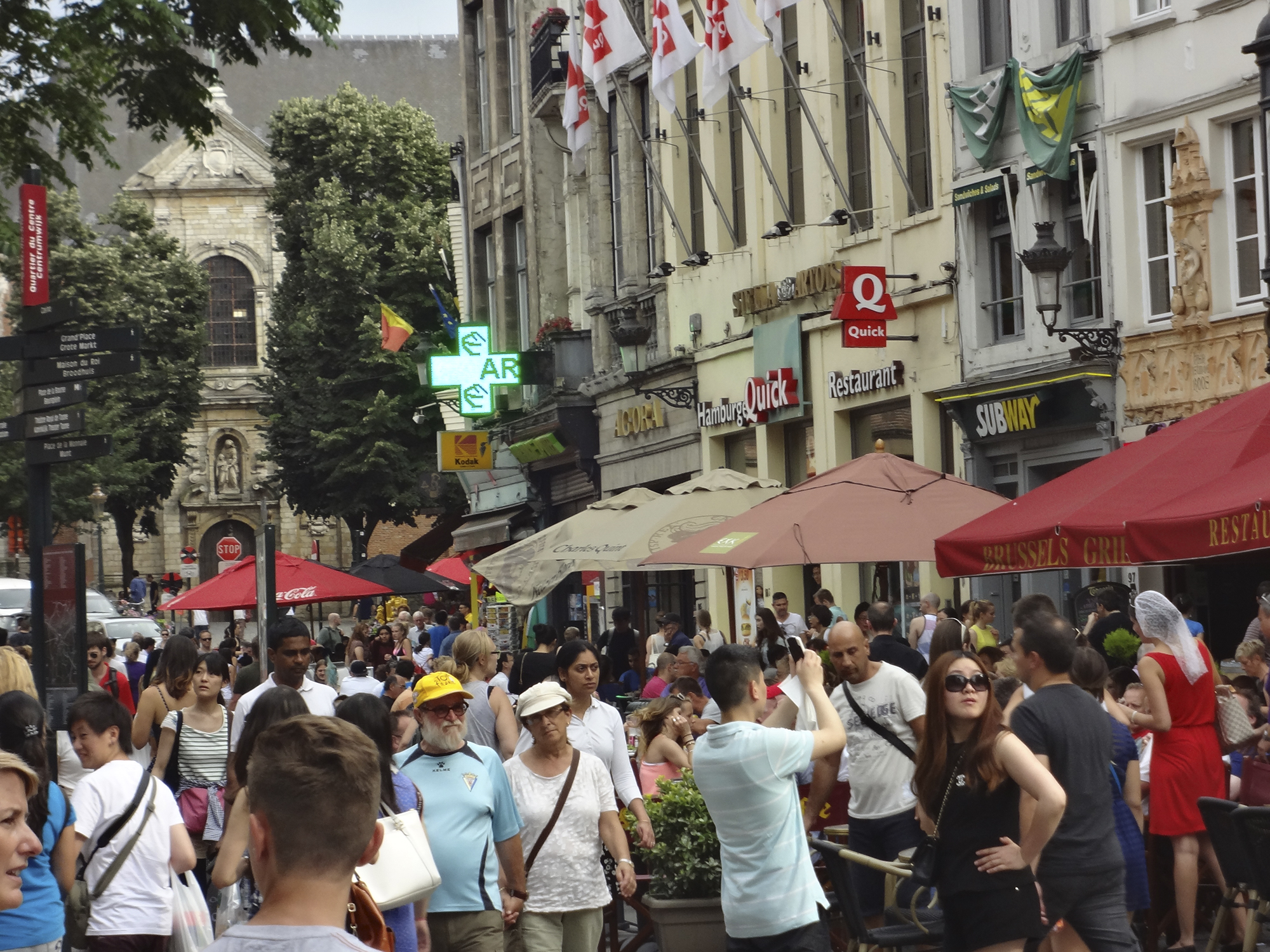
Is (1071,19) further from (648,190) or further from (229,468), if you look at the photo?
(229,468)

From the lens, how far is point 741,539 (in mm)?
13953

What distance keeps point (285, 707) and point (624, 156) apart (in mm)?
25021

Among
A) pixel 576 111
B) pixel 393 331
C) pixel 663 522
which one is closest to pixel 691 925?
pixel 663 522

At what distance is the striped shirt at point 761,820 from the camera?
644 centimetres

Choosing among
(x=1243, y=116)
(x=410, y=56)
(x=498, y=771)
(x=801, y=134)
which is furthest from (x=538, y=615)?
(x=410, y=56)

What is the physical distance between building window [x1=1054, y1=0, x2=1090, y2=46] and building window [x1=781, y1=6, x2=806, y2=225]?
574 centimetres

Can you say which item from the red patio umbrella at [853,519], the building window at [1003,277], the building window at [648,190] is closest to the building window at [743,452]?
the building window at [648,190]

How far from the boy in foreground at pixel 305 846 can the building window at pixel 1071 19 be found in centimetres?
1741

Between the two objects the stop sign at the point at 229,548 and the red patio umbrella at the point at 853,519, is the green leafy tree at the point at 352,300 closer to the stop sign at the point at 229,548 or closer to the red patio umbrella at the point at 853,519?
the stop sign at the point at 229,548

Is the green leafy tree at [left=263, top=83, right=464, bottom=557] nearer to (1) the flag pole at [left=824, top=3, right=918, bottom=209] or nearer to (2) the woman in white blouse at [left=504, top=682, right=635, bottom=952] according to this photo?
(1) the flag pole at [left=824, top=3, right=918, bottom=209]

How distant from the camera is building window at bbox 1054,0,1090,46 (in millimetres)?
19312

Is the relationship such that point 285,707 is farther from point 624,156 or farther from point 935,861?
point 624,156

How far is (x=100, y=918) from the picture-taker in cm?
691

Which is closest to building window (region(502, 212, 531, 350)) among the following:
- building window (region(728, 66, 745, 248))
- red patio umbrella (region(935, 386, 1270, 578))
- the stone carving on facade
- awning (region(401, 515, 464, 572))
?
awning (region(401, 515, 464, 572))
